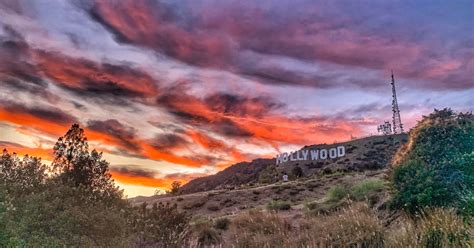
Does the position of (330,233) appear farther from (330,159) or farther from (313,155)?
(313,155)

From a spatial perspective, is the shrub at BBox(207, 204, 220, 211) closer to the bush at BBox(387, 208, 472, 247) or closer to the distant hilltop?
the distant hilltop

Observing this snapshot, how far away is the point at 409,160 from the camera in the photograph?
696 inches

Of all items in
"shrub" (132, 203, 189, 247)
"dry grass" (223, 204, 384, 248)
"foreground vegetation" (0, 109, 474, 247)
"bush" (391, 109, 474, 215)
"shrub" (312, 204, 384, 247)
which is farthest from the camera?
"bush" (391, 109, 474, 215)

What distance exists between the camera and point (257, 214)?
2223 centimetres

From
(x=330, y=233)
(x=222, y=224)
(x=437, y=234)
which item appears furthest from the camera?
(x=222, y=224)

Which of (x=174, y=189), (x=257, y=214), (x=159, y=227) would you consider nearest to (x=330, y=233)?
(x=159, y=227)

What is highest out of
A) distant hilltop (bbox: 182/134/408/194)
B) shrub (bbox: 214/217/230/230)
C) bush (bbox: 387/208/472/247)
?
distant hilltop (bbox: 182/134/408/194)

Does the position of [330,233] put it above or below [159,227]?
below

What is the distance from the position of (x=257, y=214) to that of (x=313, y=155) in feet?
281

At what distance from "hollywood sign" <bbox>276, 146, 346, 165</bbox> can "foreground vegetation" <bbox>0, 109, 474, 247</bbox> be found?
8268 centimetres

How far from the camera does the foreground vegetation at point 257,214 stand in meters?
10.7

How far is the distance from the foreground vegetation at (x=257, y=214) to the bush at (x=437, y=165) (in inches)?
1.3

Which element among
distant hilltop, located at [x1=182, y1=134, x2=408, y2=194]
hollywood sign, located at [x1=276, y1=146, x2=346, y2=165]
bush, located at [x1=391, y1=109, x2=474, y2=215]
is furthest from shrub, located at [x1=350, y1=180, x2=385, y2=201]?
hollywood sign, located at [x1=276, y1=146, x2=346, y2=165]

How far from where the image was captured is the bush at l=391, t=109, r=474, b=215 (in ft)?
51.6
